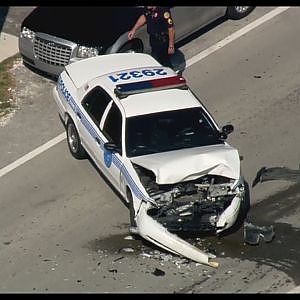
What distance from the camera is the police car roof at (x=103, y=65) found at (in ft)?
51.2

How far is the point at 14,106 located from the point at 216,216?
5586mm

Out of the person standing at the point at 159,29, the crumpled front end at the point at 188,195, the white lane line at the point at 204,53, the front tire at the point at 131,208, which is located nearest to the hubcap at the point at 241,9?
the white lane line at the point at 204,53

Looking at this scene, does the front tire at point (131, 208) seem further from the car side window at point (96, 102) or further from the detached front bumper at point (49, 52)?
the detached front bumper at point (49, 52)

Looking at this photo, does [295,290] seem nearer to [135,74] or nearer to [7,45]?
[135,74]

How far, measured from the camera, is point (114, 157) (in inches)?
544

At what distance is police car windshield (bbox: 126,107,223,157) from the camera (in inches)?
541

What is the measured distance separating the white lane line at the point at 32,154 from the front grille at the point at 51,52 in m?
1.72

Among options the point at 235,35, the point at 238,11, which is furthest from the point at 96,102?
the point at 238,11

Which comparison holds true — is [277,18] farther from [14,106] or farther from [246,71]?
[14,106]

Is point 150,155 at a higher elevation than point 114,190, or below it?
higher

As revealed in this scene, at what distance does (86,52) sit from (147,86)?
3.16 m

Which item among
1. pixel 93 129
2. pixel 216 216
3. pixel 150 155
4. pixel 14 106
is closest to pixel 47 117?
pixel 14 106
